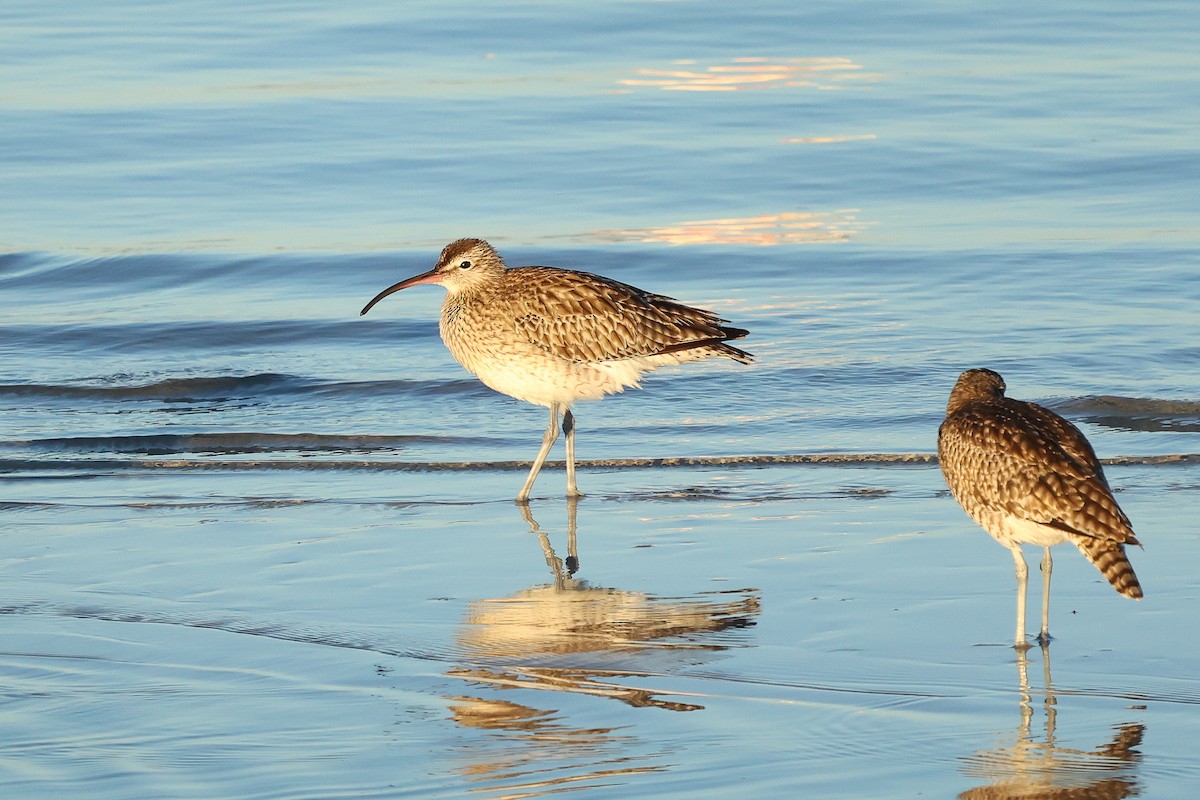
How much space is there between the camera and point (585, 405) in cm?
1247

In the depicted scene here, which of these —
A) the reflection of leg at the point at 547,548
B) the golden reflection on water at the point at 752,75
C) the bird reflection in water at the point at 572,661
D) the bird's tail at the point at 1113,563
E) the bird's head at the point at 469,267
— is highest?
the golden reflection on water at the point at 752,75

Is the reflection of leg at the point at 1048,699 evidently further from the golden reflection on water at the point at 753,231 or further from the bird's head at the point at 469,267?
the golden reflection on water at the point at 753,231

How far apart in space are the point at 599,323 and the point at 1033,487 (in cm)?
405

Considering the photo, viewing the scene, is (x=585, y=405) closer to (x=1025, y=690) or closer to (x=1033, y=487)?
(x=1033, y=487)

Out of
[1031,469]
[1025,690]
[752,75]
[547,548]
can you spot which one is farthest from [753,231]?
[1025,690]

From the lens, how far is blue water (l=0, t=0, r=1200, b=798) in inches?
231

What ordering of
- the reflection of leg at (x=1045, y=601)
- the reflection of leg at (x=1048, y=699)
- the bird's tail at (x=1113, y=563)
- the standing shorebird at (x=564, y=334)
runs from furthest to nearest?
the standing shorebird at (x=564, y=334), the reflection of leg at (x=1045, y=601), the bird's tail at (x=1113, y=563), the reflection of leg at (x=1048, y=699)

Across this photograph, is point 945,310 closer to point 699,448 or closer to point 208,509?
point 699,448

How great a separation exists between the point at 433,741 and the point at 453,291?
5.27m

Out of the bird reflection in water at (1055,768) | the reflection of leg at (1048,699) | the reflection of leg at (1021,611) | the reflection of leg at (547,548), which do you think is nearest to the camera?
the bird reflection in water at (1055,768)

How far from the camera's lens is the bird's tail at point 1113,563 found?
6.38m

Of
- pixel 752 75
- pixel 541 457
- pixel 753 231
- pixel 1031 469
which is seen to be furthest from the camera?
pixel 752 75

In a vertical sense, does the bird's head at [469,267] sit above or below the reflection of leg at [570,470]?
above

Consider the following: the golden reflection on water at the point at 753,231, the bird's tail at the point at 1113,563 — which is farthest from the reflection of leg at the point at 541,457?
the golden reflection on water at the point at 753,231
